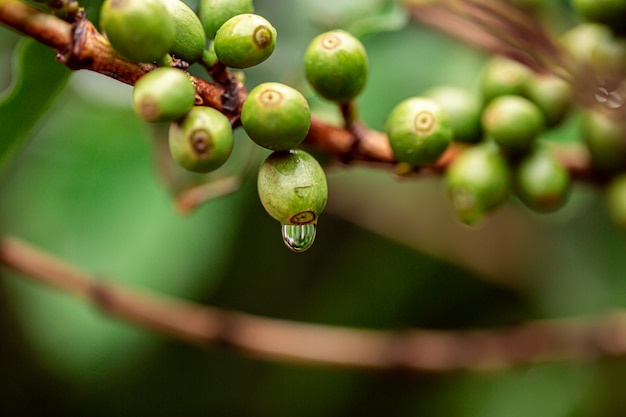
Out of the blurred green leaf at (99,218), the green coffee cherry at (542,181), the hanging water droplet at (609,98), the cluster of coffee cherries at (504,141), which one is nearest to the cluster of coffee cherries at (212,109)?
the cluster of coffee cherries at (504,141)

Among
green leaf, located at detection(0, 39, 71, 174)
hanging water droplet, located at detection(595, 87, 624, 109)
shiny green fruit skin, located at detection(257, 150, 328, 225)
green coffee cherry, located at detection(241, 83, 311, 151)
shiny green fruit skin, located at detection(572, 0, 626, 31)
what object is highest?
shiny green fruit skin, located at detection(572, 0, 626, 31)

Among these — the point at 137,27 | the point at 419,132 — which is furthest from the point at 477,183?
the point at 137,27

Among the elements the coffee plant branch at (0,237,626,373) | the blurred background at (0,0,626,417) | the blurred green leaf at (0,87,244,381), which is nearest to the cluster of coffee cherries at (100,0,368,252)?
the blurred background at (0,0,626,417)

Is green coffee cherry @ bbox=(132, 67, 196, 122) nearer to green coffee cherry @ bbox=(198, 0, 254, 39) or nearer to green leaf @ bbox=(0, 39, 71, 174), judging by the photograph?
green coffee cherry @ bbox=(198, 0, 254, 39)

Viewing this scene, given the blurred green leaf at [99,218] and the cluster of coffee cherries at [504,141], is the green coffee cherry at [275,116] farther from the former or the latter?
the blurred green leaf at [99,218]

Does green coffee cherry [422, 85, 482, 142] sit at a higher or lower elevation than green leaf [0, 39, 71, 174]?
higher
